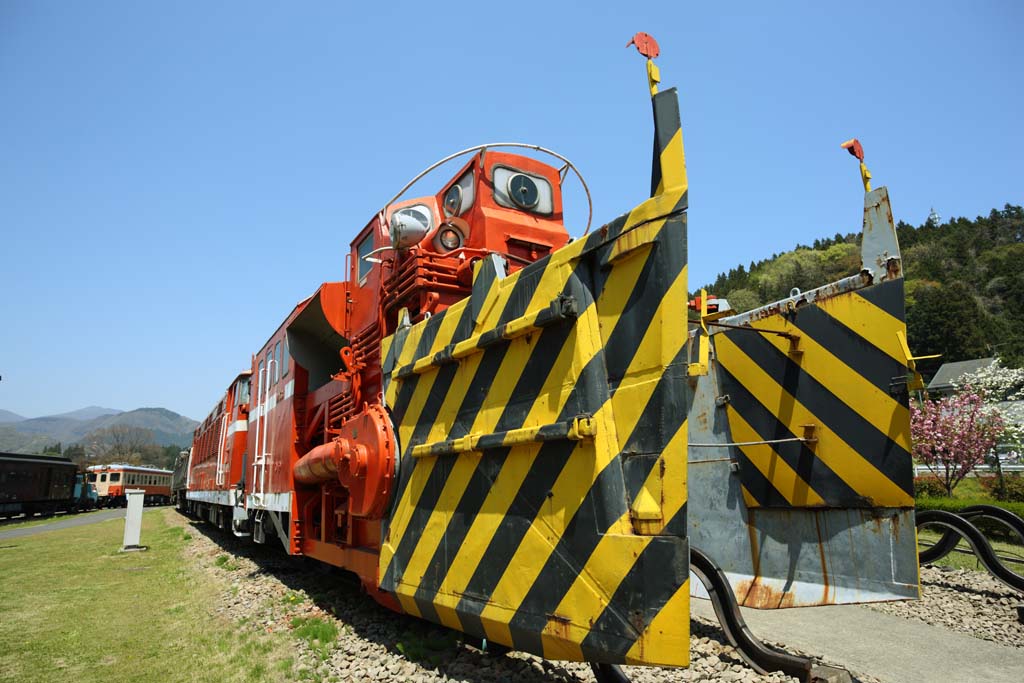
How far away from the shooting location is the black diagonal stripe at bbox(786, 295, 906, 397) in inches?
154

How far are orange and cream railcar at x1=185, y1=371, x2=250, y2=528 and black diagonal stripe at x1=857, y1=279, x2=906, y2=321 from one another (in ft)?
27.6

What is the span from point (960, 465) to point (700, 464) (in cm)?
1819

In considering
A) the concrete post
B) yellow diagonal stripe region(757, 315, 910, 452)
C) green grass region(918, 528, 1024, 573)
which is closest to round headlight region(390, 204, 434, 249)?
yellow diagonal stripe region(757, 315, 910, 452)

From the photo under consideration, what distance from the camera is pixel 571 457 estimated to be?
2.71 meters

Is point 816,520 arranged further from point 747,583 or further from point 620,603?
point 620,603

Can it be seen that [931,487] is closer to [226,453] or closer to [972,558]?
[972,558]

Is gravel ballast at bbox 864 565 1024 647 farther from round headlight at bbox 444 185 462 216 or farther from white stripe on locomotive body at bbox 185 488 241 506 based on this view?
white stripe on locomotive body at bbox 185 488 241 506

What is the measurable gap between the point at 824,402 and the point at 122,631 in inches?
240

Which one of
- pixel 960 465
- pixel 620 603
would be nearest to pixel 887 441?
pixel 620 603

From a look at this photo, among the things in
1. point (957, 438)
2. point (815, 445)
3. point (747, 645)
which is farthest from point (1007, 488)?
point (747, 645)

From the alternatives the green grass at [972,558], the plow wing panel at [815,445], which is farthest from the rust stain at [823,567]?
the green grass at [972,558]

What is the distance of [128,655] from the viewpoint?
180 inches

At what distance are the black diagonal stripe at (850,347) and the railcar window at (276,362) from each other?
19.6 ft

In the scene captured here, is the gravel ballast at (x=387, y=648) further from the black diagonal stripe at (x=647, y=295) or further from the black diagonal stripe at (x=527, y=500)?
the black diagonal stripe at (x=647, y=295)
